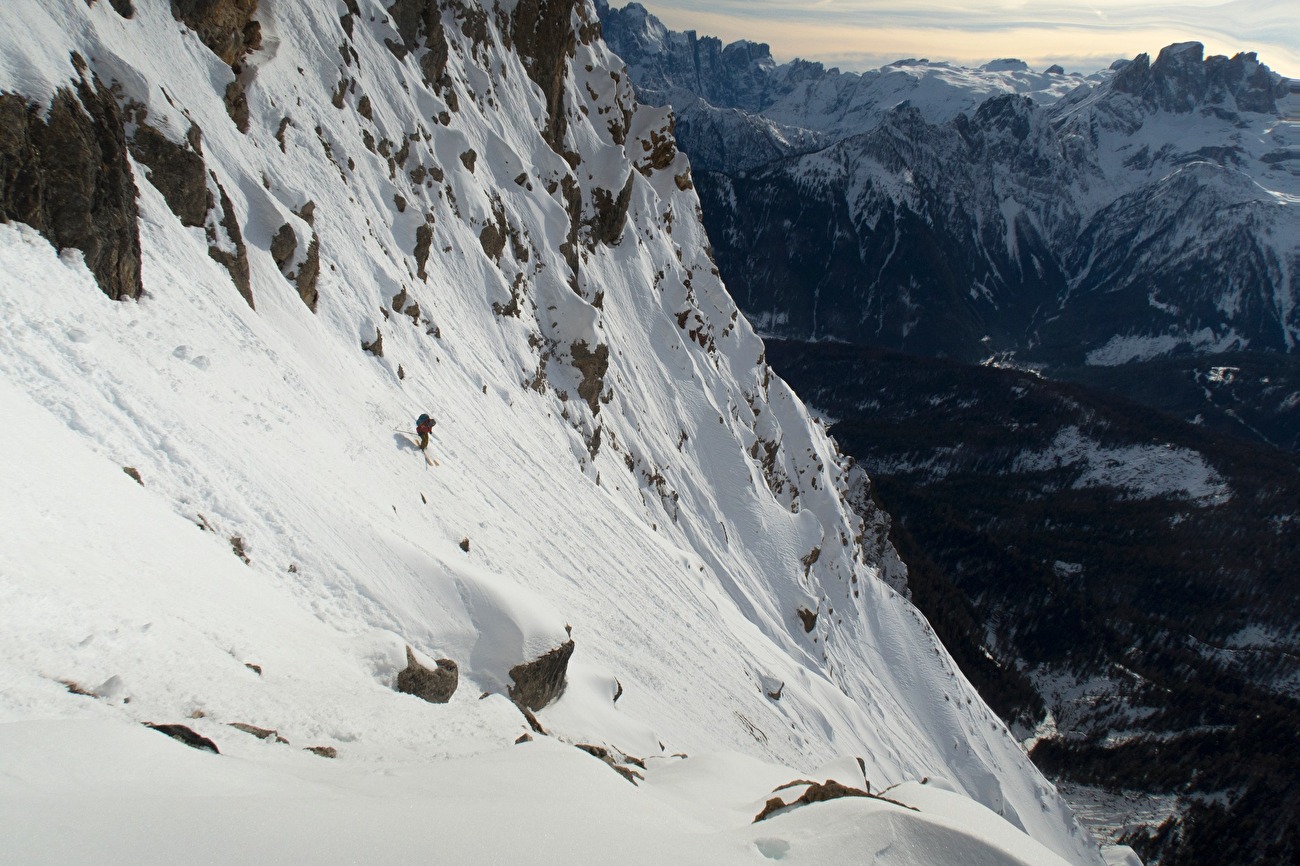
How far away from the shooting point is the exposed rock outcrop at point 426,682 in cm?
1275

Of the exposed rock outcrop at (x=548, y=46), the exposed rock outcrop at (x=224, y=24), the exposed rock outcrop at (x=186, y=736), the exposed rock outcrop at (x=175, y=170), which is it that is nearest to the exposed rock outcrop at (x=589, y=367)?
the exposed rock outcrop at (x=548, y=46)

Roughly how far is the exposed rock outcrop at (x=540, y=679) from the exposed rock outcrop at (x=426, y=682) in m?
2.55

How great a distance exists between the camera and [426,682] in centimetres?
1301

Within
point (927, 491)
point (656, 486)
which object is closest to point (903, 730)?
point (656, 486)

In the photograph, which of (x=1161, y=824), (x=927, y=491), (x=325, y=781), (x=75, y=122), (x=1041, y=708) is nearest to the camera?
(x=325, y=781)

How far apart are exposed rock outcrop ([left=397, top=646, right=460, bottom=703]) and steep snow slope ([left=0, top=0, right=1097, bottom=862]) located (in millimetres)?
303

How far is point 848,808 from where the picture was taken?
1024 cm

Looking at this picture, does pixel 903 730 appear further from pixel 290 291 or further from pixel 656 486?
pixel 290 291

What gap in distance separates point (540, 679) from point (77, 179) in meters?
14.8

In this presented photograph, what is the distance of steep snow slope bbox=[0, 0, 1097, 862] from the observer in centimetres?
1028

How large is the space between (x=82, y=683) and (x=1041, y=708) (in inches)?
4660

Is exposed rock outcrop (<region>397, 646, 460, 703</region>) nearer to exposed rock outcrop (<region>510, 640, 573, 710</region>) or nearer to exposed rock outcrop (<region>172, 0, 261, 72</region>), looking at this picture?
exposed rock outcrop (<region>510, 640, 573, 710</region>)

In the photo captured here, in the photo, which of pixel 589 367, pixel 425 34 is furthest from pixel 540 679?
pixel 425 34

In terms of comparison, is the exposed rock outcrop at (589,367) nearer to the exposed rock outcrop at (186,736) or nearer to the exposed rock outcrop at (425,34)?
the exposed rock outcrop at (425,34)
